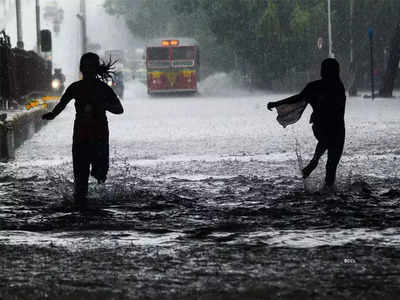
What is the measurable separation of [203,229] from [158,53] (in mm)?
53448

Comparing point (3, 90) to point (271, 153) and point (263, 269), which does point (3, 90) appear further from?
point (263, 269)

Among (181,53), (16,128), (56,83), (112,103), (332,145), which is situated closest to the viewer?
(112,103)

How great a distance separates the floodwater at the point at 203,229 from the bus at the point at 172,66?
42.7 metres

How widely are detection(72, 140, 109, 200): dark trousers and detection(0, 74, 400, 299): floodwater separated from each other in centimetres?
27

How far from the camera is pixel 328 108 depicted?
11.8 metres

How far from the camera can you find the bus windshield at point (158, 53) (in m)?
61.9

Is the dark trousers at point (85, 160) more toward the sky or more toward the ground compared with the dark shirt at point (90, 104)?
more toward the ground

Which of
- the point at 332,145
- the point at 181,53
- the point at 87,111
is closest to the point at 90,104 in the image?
the point at 87,111

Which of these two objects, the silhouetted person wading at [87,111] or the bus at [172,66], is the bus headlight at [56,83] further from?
the silhouetted person wading at [87,111]

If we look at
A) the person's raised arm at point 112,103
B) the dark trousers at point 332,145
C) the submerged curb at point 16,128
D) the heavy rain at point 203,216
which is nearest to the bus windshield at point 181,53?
the submerged curb at point 16,128

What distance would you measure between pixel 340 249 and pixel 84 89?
406cm

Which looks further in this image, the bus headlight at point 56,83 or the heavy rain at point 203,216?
the bus headlight at point 56,83

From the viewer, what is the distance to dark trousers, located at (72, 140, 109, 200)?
35.7ft

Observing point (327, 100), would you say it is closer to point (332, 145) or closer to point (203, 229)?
point (332, 145)
